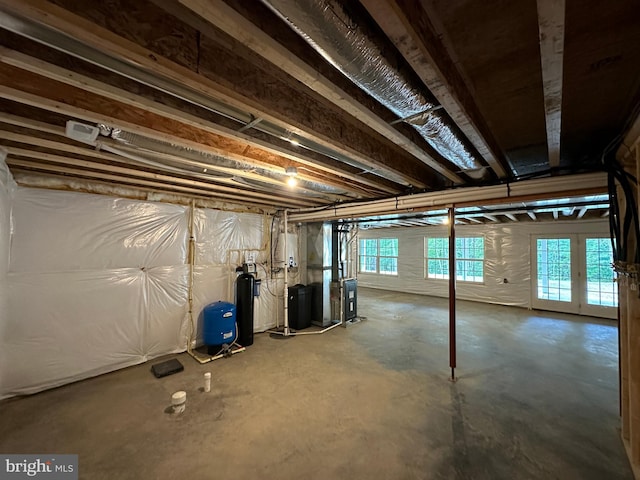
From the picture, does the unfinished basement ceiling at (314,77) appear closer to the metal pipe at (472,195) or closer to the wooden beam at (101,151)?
the wooden beam at (101,151)

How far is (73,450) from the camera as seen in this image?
6.24 feet

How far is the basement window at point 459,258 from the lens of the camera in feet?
23.4

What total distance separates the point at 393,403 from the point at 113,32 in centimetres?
314

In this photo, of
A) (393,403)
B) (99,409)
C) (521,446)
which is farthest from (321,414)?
(99,409)

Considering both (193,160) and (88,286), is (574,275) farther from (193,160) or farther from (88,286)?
(88,286)

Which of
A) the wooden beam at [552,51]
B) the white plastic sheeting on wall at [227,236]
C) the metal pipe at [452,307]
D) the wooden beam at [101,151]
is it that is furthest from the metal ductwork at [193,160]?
the wooden beam at [552,51]

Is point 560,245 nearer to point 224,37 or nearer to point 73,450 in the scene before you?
point 224,37

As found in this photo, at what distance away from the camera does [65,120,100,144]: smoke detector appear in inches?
61.2

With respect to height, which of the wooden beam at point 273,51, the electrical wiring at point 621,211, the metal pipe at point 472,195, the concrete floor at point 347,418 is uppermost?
the wooden beam at point 273,51

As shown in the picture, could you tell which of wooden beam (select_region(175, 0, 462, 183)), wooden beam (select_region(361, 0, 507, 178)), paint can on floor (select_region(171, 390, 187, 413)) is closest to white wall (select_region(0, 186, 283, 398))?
paint can on floor (select_region(171, 390, 187, 413))

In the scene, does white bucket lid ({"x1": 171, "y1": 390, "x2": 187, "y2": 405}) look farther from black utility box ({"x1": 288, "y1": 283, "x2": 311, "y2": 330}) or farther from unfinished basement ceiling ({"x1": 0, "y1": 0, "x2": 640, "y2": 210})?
black utility box ({"x1": 288, "y1": 283, "x2": 311, "y2": 330})

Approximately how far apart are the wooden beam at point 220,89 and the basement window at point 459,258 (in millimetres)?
6111

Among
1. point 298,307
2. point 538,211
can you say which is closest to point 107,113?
point 298,307

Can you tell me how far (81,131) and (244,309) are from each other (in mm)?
2910
